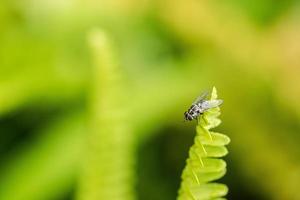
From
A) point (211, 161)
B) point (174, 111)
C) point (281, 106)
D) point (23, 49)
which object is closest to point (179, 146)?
point (174, 111)

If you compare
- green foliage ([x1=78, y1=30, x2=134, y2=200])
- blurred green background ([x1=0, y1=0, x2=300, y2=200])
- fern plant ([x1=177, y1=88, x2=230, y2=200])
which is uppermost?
blurred green background ([x1=0, y1=0, x2=300, y2=200])

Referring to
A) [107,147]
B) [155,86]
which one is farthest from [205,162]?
[155,86]

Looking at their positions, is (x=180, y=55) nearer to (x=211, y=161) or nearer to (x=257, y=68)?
(x=257, y=68)

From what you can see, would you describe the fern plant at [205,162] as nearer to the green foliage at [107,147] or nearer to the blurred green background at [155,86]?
the green foliage at [107,147]

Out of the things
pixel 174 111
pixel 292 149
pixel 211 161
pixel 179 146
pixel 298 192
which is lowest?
pixel 211 161

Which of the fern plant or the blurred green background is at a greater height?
the blurred green background

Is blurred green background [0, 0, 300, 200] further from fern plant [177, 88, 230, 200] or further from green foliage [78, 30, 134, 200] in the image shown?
fern plant [177, 88, 230, 200]

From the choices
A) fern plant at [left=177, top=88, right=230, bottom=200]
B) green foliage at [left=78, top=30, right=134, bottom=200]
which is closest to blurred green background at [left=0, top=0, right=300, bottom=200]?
green foliage at [left=78, top=30, right=134, bottom=200]
